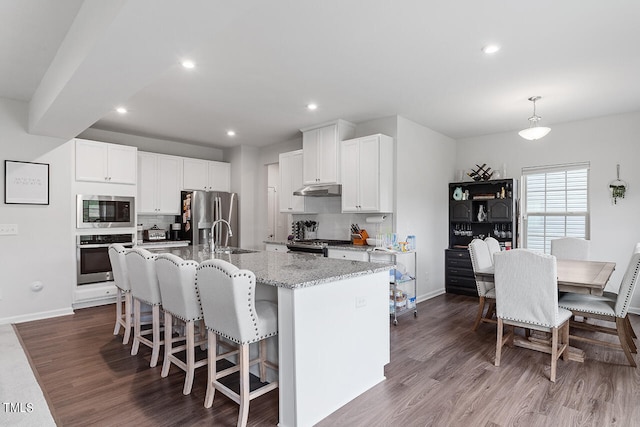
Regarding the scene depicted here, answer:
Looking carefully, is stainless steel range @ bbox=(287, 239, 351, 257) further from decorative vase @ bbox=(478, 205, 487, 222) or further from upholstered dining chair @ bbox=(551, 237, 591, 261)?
upholstered dining chair @ bbox=(551, 237, 591, 261)

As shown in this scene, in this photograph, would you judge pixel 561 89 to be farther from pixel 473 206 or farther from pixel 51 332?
pixel 51 332

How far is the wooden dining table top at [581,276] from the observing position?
9.31ft

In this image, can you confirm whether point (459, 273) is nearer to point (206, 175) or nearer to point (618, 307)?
point (618, 307)

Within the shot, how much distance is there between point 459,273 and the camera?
5680 mm

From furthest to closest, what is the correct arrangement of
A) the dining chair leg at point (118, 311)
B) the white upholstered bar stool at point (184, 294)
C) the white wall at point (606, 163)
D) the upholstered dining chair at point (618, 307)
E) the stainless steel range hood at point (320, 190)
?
1. the stainless steel range hood at point (320, 190)
2. the white wall at point (606, 163)
3. the dining chair leg at point (118, 311)
4. the upholstered dining chair at point (618, 307)
5. the white upholstered bar stool at point (184, 294)

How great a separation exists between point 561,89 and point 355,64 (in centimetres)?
238

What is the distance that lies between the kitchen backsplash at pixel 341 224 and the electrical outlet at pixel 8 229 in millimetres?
3832

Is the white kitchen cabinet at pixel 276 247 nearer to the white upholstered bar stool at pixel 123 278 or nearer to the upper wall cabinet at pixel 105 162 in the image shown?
the upper wall cabinet at pixel 105 162

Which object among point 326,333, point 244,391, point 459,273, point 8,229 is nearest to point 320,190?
point 459,273

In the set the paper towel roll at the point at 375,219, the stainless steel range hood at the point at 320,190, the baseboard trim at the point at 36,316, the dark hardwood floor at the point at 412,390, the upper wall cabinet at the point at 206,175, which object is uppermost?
the upper wall cabinet at the point at 206,175

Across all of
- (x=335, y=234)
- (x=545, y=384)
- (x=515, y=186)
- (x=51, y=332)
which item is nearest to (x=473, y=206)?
(x=515, y=186)

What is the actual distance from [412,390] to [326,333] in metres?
0.88

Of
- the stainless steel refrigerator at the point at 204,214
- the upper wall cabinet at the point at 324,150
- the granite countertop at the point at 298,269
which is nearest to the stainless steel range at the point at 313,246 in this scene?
the upper wall cabinet at the point at 324,150

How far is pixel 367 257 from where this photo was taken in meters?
4.53
